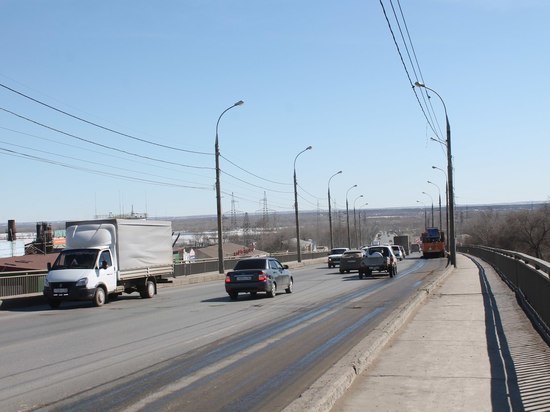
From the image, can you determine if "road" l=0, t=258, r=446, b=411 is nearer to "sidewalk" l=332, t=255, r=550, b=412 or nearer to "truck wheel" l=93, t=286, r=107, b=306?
"sidewalk" l=332, t=255, r=550, b=412

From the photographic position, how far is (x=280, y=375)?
857 cm

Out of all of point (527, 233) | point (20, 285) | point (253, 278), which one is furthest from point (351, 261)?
point (527, 233)

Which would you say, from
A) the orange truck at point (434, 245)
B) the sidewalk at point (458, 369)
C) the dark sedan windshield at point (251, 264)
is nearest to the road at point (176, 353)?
the sidewalk at point (458, 369)

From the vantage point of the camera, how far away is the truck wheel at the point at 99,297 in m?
20.9

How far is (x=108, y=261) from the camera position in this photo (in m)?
22.1

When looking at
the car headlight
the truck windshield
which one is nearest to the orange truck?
the truck windshield

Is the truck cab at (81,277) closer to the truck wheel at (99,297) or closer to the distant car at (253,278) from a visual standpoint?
the truck wheel at (99,297)

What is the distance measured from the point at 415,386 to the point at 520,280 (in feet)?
41.6

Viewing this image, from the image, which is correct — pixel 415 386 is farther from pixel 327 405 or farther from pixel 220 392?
pixel 220 392

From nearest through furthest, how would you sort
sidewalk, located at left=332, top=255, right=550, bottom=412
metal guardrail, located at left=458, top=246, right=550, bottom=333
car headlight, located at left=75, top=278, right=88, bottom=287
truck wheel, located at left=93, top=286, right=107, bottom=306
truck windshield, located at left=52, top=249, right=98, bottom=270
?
sidewalk, located at left=332, top=255, right=550, bottom=412, metal guardrail, located at left=458, top=246, right=550, bottom=333, car headlight, located at left=75, top=278, right=88, bottom=287, truck wheel, located at left=93, top=286, right=107, bottom=306, truck windshield, located at left=52, top=249, right=98, bottom=270

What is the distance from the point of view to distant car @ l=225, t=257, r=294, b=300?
2225 centimetres

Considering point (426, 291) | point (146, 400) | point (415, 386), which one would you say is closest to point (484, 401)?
point (415, 386)

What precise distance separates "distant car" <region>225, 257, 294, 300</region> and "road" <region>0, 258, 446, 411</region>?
6.79ft

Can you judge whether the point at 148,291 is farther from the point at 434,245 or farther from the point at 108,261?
the point at 434,245
